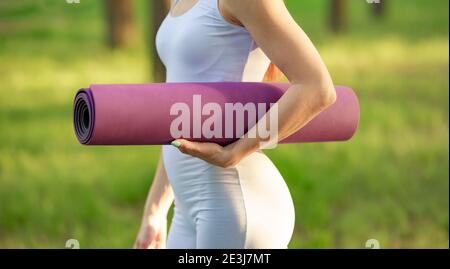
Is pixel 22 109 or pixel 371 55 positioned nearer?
pixel 22 109

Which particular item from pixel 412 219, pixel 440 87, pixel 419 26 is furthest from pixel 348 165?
pixel 419 26

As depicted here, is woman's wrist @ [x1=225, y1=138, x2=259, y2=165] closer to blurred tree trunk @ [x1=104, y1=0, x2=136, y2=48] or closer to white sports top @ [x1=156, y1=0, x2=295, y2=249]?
white sports top @ [x1=156, y1=0, x2=295, y2=249]

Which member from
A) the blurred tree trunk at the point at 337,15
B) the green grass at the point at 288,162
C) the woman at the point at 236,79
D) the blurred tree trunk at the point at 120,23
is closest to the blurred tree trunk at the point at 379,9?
the blurred tree trunk at the point at 337,15

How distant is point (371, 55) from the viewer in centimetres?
1179

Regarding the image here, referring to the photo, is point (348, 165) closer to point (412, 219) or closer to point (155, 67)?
point (412, 219)

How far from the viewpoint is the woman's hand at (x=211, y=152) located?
2189 mm

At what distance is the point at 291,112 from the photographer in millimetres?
2182

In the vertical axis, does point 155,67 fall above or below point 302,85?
below

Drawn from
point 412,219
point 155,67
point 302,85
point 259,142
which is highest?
point 302,85

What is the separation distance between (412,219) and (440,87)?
4159 mm

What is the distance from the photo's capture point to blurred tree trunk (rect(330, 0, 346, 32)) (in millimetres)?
13609

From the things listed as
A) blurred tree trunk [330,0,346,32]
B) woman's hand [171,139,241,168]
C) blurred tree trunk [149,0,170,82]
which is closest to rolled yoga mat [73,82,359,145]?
woman's hand [171,139,241,168]

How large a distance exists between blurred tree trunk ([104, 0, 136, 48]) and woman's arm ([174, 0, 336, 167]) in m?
9.12
